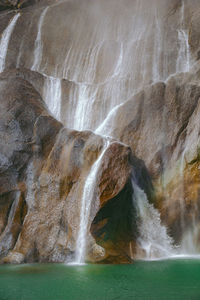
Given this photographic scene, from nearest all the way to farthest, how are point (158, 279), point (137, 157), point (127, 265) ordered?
point (158, 279) < point (127, 265) < point (137, 157)

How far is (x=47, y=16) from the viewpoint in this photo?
35000 millimetres

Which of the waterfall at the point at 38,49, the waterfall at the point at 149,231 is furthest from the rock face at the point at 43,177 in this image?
the waterfall at the point at 38,49

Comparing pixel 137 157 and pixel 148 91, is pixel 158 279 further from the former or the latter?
pixel 148 91

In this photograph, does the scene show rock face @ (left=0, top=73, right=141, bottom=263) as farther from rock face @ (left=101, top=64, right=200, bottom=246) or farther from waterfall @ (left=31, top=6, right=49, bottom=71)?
waterfall @ (left=31, top=6, right=49, bottom=71)

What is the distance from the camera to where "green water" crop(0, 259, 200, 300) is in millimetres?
9570

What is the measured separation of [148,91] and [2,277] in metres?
12.3

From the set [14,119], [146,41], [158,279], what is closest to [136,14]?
[146,41]

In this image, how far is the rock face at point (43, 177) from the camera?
51.8 ft

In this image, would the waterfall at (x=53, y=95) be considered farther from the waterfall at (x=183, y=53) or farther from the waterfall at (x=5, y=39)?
the waterfall at (x=183, y=53)

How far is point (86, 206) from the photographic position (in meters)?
15.8

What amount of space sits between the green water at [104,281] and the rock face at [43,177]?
82.5 inches

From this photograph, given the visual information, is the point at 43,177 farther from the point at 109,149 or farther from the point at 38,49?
the point at 38,49

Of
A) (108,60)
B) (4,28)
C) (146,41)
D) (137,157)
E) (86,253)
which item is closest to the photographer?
(86,253)

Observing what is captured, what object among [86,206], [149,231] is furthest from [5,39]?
[149,231]
